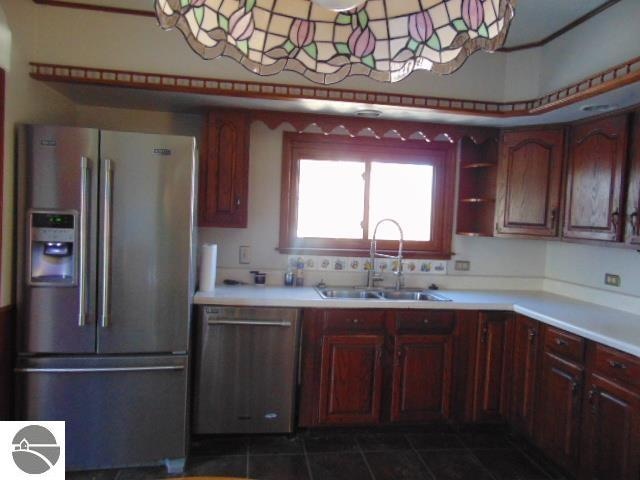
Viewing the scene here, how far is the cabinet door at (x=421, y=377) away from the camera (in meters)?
2.74

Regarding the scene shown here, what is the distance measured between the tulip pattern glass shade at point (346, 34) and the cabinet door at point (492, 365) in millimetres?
2242

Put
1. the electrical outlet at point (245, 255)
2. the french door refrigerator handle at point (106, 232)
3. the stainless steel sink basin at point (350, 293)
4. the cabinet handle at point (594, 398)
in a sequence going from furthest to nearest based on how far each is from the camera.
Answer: the electrical outlet at point (245, 255)
the stainless steel sink basin at point (350, 293)
the french door refrigerator handle at point (106, 232)
the cabinet handle at point (594, 398)

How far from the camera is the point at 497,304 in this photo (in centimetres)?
279

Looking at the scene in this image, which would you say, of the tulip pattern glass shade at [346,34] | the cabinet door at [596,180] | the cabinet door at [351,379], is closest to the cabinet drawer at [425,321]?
the cabinet door at [351,379]

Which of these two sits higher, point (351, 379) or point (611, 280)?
point (611, 280)

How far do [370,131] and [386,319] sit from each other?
1329 millimetres

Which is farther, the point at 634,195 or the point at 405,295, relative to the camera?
the point at 405,295

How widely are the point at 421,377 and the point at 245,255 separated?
1.47 meters

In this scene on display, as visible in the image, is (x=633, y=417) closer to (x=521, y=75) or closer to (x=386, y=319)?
(x=386, y=319)

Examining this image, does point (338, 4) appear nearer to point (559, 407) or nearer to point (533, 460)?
point (559, 407)

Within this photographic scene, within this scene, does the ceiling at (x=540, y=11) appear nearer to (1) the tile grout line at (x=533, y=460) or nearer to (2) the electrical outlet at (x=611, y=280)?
(2) the electrical outlet at (x=611, y=280)

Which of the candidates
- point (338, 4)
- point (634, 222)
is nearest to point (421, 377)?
point (634, 222)

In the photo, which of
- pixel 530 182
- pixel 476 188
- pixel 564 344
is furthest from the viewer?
pixel 476 188

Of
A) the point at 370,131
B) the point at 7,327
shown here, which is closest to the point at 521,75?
the point at 370,131
